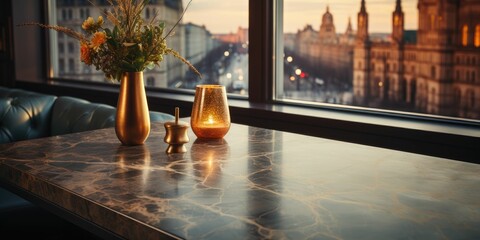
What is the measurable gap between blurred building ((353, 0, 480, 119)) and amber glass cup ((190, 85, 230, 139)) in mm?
1018

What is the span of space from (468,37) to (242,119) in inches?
47.8

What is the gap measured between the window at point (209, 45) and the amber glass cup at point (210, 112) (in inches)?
52.9

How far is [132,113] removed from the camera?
1.88 metres

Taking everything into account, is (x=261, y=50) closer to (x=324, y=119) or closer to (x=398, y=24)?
(x=324, y=119)

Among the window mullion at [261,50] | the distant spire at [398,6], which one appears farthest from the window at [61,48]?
the distant spire at [398,6]

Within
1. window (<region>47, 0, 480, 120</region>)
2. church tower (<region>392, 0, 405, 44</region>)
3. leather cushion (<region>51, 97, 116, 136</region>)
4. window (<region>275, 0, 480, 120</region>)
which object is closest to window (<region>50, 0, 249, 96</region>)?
window (<region>47, 0, 480, 120</region>)

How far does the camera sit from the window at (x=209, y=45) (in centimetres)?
332

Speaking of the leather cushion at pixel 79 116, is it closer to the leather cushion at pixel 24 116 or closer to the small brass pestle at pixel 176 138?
the leather cushion at pixel 24 116

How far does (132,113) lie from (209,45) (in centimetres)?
175

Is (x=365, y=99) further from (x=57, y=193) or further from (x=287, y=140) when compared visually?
(x=57, y=193)

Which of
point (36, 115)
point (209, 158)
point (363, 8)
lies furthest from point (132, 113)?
point (36, 115)

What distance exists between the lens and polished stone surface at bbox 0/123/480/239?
107cm

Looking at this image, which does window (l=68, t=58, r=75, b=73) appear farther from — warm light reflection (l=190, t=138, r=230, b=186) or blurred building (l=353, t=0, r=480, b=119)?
warm light reflection (l=190, t=138, r=230, b=186)

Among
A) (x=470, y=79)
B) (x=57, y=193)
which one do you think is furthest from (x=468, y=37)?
(x=57, y=193)
